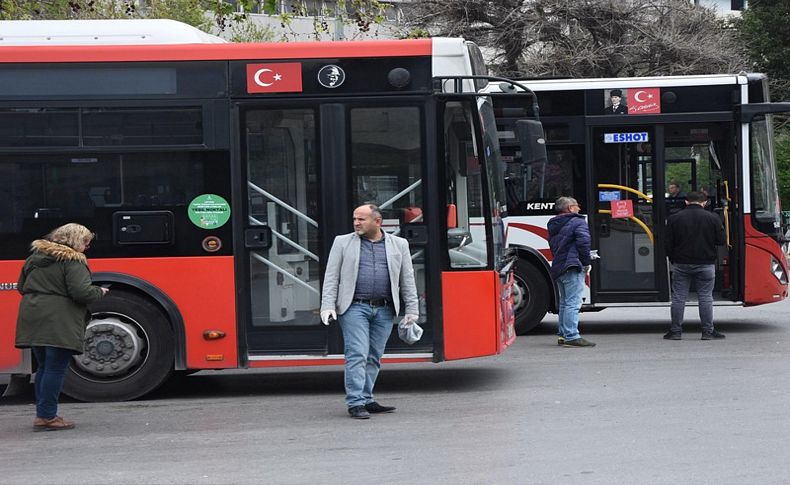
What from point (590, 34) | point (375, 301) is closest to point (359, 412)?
point (375, 301)

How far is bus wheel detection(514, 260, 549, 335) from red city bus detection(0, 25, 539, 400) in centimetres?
442

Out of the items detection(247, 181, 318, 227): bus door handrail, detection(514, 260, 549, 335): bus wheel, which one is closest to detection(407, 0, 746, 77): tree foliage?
detection(514, 260, 549, 335): bus wheel

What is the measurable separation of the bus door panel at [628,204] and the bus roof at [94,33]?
19.2 ft

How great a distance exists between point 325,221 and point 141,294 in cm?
158

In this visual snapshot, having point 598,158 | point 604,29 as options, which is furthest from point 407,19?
point 598,158

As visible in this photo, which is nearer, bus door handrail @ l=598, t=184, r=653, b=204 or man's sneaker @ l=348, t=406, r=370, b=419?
man's sneaker @ l=348, t=406, r=370, b=419

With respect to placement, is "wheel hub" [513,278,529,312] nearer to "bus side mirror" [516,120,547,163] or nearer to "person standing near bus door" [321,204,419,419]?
"bus side mirror" [516,120,547,163]

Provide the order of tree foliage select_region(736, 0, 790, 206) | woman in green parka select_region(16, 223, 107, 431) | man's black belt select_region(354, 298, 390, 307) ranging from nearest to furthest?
woman in green parka select_region(16, 223, 107, 431) → man's black belt select_region(354, 298, 390, 307) → tree foliage select_region(736, 0, 790, 206)

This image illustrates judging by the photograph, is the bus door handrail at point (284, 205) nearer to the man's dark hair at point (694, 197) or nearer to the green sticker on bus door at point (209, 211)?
the green sticker on bus door at point (209, 211)

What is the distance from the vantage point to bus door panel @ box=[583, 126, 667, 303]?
14.4m

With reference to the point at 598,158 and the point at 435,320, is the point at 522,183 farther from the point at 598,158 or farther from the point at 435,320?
the point at 598,158

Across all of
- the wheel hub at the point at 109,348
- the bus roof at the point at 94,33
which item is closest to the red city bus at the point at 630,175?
the bus roof at the point at 94,33

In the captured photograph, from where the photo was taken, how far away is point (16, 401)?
1058 cm

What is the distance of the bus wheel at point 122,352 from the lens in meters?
9.92
